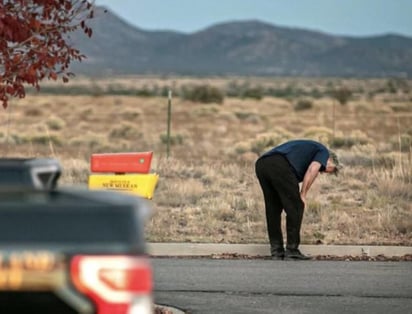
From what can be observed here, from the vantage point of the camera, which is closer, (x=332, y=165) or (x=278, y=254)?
(x=332, y=165)

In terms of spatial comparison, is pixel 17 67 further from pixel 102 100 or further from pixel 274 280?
pixel 102 100

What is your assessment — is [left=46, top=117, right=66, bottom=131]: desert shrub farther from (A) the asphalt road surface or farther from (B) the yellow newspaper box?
(B) the yellow newspaper box

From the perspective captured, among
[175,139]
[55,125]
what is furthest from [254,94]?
[175,139]

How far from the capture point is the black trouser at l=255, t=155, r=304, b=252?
13.8 metres

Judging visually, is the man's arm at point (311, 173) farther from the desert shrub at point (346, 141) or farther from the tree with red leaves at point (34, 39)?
the desert shrub at point (346, 141)

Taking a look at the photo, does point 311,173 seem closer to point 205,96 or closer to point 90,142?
point 90,142

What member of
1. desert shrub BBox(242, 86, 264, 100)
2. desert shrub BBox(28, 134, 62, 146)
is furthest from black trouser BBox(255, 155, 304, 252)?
desert shrub BBox(242, 86, 264, 100)

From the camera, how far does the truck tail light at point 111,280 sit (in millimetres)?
3623

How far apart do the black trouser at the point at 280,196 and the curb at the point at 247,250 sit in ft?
2.11

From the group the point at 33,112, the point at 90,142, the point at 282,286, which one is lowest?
the point at 33,112

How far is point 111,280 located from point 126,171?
7499 mm

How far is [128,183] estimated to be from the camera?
439 inches

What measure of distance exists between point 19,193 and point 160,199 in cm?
1534

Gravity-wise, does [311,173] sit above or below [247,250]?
above
